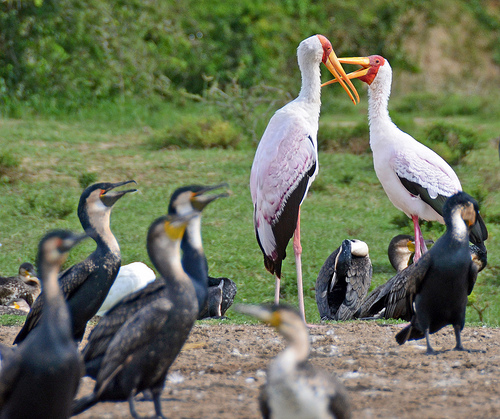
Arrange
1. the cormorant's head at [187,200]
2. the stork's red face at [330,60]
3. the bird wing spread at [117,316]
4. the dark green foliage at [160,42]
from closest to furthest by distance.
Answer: the bird wing spread at [117,316]
the cormorant's head at [187,200]
the stork's red face at [330,60]
the dark green foliage at [160,42]

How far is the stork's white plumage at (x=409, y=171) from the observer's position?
6.27 m

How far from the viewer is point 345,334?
5191mm

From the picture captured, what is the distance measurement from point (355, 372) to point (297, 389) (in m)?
1.50

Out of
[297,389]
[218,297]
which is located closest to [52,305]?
[297,389]

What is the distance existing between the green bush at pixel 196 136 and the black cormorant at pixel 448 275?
7950mm

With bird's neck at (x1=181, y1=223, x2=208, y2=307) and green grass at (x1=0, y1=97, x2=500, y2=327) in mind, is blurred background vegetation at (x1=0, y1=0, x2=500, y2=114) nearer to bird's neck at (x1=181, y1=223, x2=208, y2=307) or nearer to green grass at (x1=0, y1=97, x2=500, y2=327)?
green grass at (x1=0, y1=97, x2=500, y2=327)

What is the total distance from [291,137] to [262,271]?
2166 mm

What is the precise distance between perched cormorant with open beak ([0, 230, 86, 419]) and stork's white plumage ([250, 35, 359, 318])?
269 centimetres

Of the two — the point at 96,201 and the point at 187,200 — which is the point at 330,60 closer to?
the point at 96,201

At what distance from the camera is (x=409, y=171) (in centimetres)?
633

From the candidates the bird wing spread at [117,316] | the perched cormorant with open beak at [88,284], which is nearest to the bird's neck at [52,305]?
the bird wing spread at [117,316]

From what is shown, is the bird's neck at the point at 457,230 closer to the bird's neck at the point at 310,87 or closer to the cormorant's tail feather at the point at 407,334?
the cormorant's tail feather at the point at 407,334

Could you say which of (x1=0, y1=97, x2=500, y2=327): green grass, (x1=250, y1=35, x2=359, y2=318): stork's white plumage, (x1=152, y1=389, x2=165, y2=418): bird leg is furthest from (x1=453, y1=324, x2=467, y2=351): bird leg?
(x1=152, y1=389, x2=165, y2=418): bird leg

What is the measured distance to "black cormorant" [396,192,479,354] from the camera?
14.4 ft
